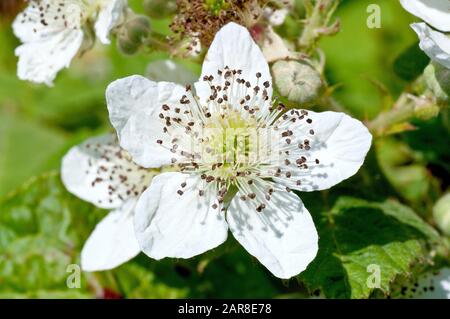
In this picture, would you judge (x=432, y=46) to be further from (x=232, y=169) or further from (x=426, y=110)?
(x=232, y=169)

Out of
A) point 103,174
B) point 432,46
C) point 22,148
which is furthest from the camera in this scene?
point 22,148

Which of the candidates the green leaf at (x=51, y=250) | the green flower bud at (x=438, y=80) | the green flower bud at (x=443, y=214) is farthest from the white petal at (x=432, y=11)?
the green leaf at (x=51, y=250)

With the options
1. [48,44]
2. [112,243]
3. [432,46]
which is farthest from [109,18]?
[432,46]

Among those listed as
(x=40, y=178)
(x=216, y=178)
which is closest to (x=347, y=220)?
(x=216, y=178)

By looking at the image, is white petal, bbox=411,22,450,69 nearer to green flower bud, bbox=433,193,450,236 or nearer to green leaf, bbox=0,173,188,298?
green flower bud, bbox=433,193,450,236

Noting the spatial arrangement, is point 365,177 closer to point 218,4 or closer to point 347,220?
point 347,220

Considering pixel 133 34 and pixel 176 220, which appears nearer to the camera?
pixel 176 220

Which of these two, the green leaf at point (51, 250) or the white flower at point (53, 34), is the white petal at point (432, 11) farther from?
the green leaf at point (51, 250)

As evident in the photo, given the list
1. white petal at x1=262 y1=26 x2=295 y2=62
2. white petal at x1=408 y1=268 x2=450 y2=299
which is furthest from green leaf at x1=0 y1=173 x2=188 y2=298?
white petal at x1=262 y1=26 x2=295 y2=62
